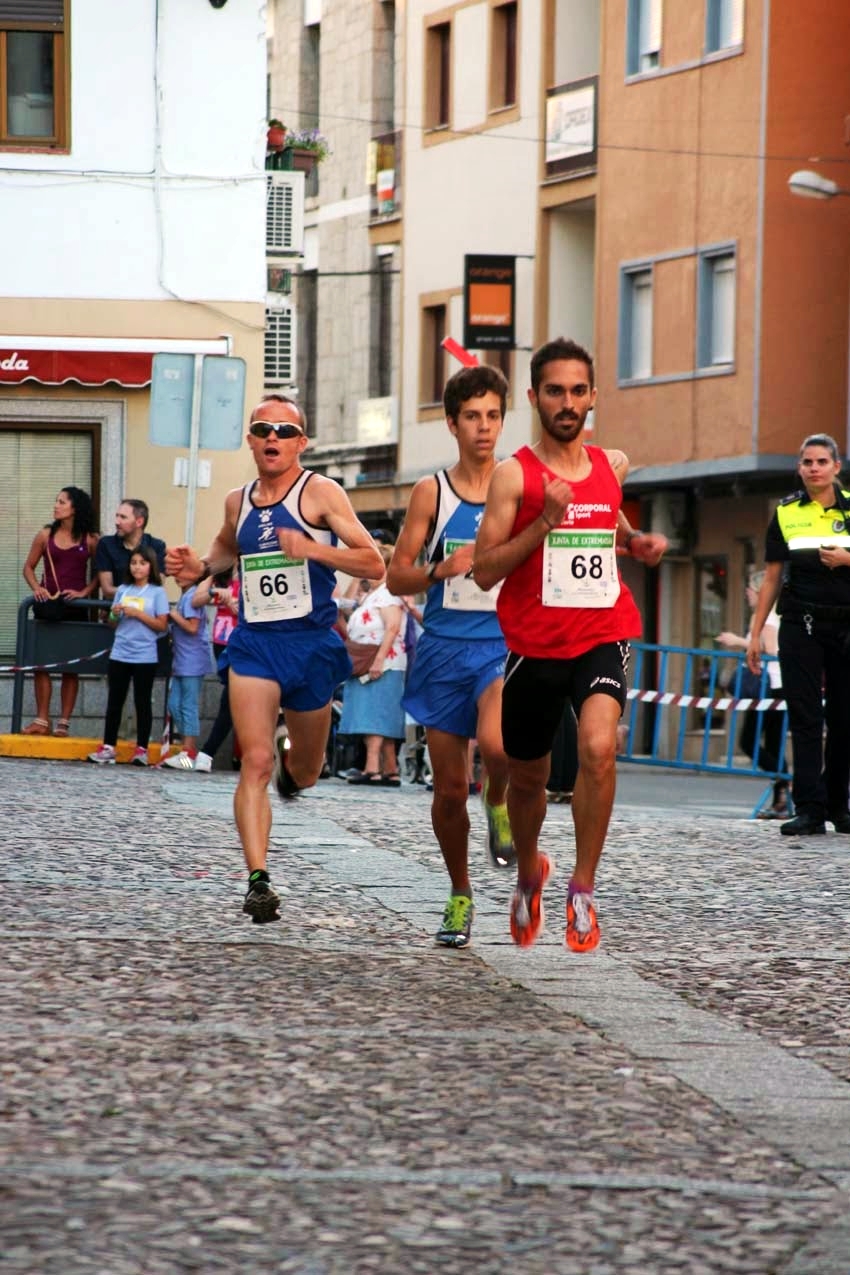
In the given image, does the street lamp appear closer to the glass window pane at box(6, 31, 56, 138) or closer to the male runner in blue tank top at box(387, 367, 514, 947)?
the glass window pane at box(6, 31, 56, 138)

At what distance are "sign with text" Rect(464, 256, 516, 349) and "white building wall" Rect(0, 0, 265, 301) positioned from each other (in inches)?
585

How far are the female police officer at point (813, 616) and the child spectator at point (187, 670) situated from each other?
651 cm

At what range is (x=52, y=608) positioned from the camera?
21516 millimetres

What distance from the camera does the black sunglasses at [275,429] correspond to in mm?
9414

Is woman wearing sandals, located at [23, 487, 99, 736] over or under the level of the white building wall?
under

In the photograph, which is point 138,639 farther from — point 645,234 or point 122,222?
point 645,234

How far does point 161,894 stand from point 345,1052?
12.2 feet

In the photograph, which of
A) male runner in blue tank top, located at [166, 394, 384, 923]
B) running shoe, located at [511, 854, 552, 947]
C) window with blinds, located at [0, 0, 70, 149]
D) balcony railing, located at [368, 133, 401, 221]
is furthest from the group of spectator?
balcony railing, located at [368, 133, 401, 221]

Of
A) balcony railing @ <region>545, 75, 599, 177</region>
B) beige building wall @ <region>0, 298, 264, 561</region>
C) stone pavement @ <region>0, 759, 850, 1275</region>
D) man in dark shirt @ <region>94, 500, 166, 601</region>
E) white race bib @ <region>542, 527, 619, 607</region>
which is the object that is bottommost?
stone pavement @ <region>0, 759, 850, 1275</region>

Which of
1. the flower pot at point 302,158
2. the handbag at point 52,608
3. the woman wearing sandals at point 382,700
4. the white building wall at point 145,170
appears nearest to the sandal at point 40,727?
the handbag at point 52,608

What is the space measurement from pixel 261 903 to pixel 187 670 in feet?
37.6

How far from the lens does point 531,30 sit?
40.2 metres

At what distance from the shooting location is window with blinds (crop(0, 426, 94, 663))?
2442 centimetres

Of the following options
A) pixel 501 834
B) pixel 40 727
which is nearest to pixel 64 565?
pixel 40 727
